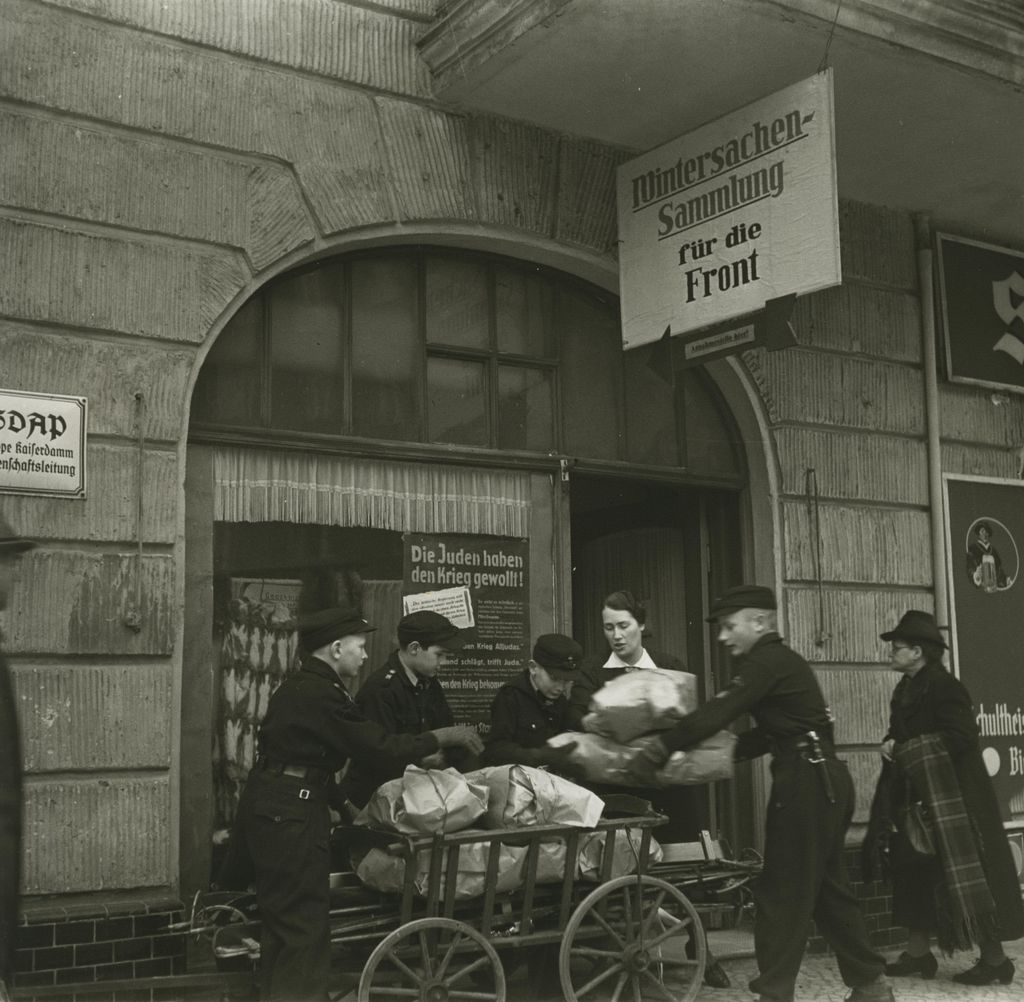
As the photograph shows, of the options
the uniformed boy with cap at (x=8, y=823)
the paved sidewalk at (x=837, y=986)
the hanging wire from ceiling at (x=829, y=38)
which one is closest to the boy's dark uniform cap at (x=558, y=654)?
the paved sidewalk at (x=837, y=986)

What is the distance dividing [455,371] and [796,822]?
10.7ft

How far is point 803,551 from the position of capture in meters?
8.91

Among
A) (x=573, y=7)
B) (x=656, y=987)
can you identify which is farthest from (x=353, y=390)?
(x=656, y=987)

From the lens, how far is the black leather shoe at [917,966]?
7.73 m

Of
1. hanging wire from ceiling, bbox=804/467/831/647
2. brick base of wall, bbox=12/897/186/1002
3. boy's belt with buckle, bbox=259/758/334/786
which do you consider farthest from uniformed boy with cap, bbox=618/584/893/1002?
hanging wire from ceiling, bbox=804/467/831/647

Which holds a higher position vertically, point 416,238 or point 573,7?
point 573,7

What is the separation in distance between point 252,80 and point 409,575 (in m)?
2.64

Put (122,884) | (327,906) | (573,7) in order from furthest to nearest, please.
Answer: (573,7) < (122,884) < (327,906)

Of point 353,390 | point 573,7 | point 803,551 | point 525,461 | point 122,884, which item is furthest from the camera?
point 803,551

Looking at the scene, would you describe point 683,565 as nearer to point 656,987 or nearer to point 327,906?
point 656,987

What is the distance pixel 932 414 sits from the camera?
957 cm

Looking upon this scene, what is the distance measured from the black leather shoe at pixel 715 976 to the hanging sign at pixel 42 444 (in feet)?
12.3

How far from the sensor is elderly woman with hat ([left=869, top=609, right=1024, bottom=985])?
754 centimetres

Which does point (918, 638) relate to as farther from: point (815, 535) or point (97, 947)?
point (97, 947)
